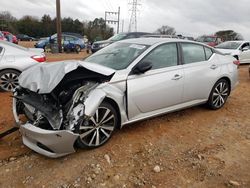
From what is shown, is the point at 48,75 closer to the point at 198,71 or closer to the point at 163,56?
the point at 163,56

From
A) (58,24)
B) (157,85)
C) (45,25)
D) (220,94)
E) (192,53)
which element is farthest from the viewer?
(45,25)

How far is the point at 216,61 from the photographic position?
5.06 metres

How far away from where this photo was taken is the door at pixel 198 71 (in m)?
4.46

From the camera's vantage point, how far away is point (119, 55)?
425cm

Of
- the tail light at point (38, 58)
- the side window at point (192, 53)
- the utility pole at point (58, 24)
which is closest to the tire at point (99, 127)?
the side window at point (192, 53)

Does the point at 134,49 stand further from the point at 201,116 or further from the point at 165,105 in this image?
the point at 201,116

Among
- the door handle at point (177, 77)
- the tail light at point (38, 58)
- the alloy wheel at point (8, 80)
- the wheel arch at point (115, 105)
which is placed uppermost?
the door handle at point (177, 77)

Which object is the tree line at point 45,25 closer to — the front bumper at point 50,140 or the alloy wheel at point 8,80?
the alloy wheel at point 8,80

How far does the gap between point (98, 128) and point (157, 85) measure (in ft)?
3.88

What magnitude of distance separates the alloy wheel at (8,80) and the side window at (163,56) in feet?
12.1

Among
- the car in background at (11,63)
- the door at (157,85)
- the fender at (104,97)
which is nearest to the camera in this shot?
the fender at (104,97)

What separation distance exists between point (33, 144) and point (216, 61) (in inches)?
149

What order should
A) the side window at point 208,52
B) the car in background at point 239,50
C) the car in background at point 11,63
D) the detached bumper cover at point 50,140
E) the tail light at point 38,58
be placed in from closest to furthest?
the detached bumper cover at point 50,140
the side window at point 208,52
the car in background at point 11,63
the tail light at point 38,58
the car in background at point 239,50

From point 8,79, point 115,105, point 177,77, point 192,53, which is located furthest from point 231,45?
point 115,105
